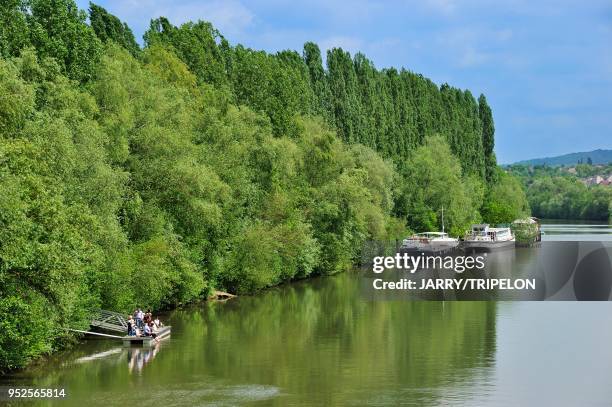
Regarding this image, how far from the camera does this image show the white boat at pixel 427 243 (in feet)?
275

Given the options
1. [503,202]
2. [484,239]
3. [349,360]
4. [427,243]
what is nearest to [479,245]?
[484,239]

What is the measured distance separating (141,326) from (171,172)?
9249 millimetres

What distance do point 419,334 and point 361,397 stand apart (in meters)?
13.4

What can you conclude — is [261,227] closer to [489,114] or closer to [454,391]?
[454,391]

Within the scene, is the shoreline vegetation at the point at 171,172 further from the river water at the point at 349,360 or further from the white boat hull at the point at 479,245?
the white boat hull at the point at 479,245

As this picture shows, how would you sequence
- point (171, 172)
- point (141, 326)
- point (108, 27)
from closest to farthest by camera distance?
point (141, 326) → point (171, 172) → point (108, 27)

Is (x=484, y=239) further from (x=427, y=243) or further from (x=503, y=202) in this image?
(x=503, y=202)

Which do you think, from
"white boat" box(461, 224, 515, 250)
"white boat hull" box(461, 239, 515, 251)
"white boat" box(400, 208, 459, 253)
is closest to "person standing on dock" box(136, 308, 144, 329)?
"white boat" box(400, 208, 459, 253)

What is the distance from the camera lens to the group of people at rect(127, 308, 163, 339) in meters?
37.2

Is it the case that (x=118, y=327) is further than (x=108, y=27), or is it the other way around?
(x=108, y=27)

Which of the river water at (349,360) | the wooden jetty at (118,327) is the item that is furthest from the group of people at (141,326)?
the river water at (349,360)

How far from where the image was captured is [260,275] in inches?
2170

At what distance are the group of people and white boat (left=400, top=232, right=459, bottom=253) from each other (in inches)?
1841

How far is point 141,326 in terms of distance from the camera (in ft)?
125
